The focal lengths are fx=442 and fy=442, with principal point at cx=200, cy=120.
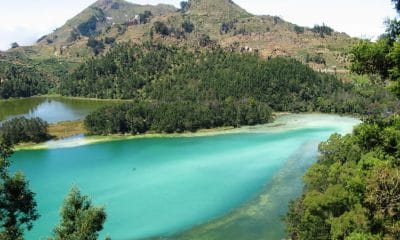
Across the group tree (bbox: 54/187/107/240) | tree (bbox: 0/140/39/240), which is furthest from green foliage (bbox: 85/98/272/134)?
tree (bbox: 0/140/39/240)

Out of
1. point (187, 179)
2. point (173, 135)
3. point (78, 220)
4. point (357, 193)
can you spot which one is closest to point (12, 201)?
point (78, 220)

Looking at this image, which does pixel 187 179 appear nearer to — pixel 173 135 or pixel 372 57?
pixel 173 135

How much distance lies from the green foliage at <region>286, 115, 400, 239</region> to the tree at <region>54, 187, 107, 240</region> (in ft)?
53.1

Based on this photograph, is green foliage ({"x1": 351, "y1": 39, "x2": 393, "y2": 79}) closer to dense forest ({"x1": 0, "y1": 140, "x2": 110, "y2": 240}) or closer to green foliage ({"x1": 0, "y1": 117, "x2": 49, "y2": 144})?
dense forest ({"x1": 0, "y1": 140, "x2": 110, "y2": 240})

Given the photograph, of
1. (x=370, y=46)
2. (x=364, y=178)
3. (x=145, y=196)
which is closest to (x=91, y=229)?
(x=364, y=178)

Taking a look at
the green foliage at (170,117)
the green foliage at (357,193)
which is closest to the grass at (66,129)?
the green foliage at (170,117)

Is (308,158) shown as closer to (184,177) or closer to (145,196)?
(184,177)

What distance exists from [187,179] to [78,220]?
228 ft

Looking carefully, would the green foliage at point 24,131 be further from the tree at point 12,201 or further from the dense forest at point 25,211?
the tree at point 12,201

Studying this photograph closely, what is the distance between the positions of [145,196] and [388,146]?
7397 centimetres

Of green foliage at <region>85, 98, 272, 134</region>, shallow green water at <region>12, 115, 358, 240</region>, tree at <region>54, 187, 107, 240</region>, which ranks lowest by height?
shallow green water at <region>12, 115, 358, 240</region>

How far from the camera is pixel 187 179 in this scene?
9888 cm

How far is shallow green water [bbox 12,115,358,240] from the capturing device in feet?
237

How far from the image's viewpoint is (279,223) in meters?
68.3
